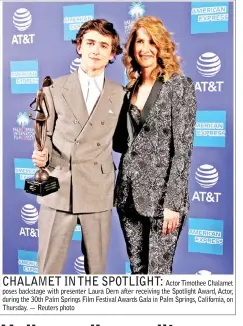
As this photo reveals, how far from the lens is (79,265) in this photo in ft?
7.02

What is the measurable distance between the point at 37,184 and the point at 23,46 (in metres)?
0.67

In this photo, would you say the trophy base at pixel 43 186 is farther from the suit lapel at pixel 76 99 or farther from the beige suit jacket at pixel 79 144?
the suit lapel at pixel 76 99

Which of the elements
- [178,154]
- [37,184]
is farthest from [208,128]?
[37,184]

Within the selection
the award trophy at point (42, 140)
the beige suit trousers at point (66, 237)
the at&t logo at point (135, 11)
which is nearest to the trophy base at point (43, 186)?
the award trophy at point (42, 140)

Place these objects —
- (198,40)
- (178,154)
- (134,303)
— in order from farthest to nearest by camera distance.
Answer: (134,303)
(198,40)
(178,154)

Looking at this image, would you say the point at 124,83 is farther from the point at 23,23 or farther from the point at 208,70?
the point at 23,23

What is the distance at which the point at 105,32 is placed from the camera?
5.99 ft

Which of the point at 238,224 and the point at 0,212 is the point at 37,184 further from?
the point at 238,224

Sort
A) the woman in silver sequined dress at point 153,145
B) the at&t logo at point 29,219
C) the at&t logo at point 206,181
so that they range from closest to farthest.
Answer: the woman in silver sequined dress at point 153,145 → the at&t logo at point 206,181 → the at&t logo at point 29,219

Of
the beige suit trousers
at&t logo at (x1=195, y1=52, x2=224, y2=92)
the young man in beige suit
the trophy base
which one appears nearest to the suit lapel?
the young man in beige suit

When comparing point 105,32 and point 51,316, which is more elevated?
point 105,32

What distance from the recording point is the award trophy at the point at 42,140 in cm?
178

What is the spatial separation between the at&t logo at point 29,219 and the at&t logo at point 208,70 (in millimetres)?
940

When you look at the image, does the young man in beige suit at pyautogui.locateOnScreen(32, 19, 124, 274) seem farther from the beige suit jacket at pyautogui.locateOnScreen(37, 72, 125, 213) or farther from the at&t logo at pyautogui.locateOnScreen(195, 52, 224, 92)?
the at&t logo at pyautogui.locateOnScreen(195, 52, 224, 92)
